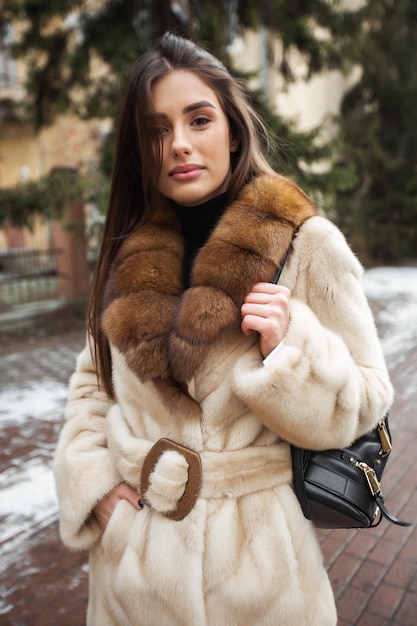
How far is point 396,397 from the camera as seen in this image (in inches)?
208

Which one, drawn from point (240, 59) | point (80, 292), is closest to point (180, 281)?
point (80, 292)

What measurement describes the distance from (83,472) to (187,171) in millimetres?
869

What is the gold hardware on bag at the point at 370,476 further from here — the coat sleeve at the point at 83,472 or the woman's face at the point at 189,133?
the woman's face at the point at 189,133

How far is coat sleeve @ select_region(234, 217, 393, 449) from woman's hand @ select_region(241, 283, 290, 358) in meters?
0.03

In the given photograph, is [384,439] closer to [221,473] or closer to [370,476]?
[370,476]

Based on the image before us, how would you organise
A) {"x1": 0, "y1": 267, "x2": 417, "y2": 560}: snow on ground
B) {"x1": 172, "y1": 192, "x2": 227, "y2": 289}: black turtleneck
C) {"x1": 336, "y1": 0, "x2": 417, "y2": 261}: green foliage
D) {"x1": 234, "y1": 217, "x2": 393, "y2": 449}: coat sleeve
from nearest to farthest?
{"x1": 234, "y1": 217, "x2": 393, "y2": 449}: coat sleeve < {"x1": 172, "y1": 192, "x2": 227, "y2": 289}: black turtleneck < {"x1": 0, "y1": 267, "x2": 417, "y2": 560}: snow on ground < {"x1": 336, "y1": 0, "x2": 417, "y2": 261}: green foliage

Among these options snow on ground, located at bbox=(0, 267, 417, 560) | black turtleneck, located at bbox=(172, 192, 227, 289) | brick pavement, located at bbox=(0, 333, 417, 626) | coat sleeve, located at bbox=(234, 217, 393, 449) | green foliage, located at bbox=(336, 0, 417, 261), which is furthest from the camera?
green foliage, located at bbox=(336, 0, 417, 261)

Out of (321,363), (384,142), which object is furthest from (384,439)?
(384,142)

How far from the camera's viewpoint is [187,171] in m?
1.38

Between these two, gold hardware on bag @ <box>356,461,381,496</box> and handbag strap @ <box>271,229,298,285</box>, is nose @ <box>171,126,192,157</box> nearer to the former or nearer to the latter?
handbag strap @ <box>271,229,298,285</box>

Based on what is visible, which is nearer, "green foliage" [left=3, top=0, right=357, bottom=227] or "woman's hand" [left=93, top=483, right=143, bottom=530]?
"woman's hand" [left=93, top=483, right=143, bottom=530]

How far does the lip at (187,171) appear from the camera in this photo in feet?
4.51

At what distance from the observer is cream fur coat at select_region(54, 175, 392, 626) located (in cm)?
117

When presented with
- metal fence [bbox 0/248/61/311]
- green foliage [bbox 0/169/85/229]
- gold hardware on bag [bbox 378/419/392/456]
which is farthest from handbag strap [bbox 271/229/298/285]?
metal fence [bbox 0/248/61/311]
